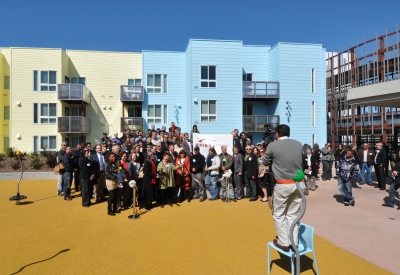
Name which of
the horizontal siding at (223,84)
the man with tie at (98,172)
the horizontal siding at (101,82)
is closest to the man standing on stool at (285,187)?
the man with tie at (98,172)

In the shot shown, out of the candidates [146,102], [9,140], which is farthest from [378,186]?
[9,140]

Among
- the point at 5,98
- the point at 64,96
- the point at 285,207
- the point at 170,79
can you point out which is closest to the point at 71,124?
the point at 64,96

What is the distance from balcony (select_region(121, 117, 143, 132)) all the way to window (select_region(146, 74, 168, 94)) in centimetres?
277

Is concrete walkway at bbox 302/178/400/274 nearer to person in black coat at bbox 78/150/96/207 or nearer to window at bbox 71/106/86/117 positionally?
person in black coat at bbox 78/150/96/207

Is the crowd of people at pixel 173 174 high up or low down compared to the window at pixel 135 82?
down

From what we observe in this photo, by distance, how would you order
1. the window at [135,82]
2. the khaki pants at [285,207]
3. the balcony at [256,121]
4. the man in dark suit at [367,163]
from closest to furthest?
the khaki pants at [285,207] → the man in dark suit at [367,163] → the balcony at [256,121] → the window at [135,82]

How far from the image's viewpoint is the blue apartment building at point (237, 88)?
2105cm

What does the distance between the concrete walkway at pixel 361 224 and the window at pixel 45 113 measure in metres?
20.8

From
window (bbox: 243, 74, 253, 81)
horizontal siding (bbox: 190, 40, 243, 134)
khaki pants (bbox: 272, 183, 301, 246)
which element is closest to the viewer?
khaki pants (bbox: 272, 183, 301, 246)

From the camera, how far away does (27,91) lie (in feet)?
69.5

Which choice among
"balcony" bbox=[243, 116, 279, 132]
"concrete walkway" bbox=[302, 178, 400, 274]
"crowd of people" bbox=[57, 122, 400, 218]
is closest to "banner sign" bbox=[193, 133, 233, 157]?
"crowd of people" bbox=[57, 122, 400, 218]

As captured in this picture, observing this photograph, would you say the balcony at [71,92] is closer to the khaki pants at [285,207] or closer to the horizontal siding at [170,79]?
the horizontal siding at [170,79]

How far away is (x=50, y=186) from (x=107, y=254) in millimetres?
8713

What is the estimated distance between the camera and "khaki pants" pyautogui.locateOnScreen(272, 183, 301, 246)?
4.03 metres
